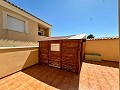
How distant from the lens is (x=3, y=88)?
13.7 feet

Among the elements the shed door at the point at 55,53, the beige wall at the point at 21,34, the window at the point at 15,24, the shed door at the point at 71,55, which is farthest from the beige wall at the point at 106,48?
the window at the point at 15,24

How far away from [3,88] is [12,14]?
22.2 feet

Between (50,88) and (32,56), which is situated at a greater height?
(32,56)

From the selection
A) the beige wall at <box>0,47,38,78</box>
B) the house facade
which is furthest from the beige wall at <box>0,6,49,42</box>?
the beige wall at <box>0,47,38,78</box>

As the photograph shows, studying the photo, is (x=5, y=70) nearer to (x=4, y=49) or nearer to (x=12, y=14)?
(x=4, y=49)

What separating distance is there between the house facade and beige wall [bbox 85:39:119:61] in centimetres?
854

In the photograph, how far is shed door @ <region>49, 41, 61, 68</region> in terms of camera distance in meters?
7.57

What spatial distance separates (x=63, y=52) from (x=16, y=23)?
591cm

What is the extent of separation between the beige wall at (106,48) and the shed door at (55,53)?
6837 mm

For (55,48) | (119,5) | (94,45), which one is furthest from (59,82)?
(94,45)

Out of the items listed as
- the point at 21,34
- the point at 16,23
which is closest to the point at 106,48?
the point at 21,34

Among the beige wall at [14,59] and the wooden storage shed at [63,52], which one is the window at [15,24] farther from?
the wooden storage shed at [63,52]

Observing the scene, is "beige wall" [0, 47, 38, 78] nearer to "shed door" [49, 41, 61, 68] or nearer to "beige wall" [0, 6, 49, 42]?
"shed door" [49, 41, 61, 68]

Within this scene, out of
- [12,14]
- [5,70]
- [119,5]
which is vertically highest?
[12,14]
